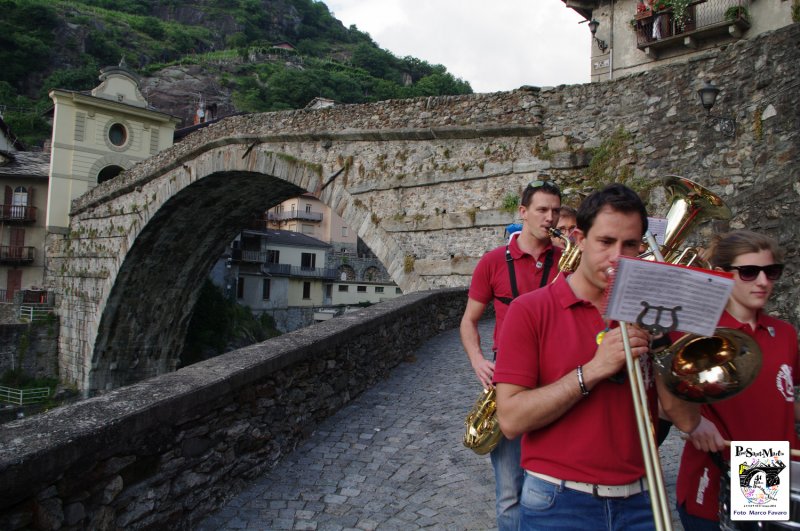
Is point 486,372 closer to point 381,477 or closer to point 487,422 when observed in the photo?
point 487,422

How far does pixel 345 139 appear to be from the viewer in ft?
35.8

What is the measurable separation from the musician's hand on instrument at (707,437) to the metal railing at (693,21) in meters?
10.6

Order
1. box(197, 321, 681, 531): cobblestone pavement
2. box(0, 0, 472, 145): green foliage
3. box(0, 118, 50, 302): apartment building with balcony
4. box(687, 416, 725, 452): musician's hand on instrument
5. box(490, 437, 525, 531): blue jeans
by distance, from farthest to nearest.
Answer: box(0, 0, 472, 145): green foliage → box(0, 118, 50, 302): apartment building with balcony → box(197, 321, 681, 531): cobblestone pavement → box(490, 437, 525, 531): blue jeans → box(687, 416, 725, 452): musician's hand on instrument

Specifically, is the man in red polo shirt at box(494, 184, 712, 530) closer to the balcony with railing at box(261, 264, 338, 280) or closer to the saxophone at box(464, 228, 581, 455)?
the saxophone at box(464, 228, 581, 455)

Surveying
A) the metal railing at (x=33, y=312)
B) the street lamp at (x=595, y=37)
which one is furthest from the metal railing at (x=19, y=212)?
the street lamp at (x=595, y=37)

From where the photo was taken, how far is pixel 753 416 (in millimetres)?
1896

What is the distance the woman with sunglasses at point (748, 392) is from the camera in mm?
1896

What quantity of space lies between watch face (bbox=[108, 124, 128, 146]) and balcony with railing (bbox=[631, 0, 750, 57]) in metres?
21.0

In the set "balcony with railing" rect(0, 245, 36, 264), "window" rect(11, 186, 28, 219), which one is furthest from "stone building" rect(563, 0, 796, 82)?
"balcony with railing" rect(0, 245, 36, 264)

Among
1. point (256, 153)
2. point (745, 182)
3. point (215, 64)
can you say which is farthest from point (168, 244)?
point (215, 64)

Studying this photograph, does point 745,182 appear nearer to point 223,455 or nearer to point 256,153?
point 223,455

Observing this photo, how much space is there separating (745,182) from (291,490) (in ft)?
16.3

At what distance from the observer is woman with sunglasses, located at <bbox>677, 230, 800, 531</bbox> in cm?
190

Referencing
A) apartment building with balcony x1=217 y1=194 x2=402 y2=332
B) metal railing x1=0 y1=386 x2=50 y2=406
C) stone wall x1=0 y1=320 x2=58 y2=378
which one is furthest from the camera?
apartment building with balcony x1=217 y1=194 x2=402 y2=332
